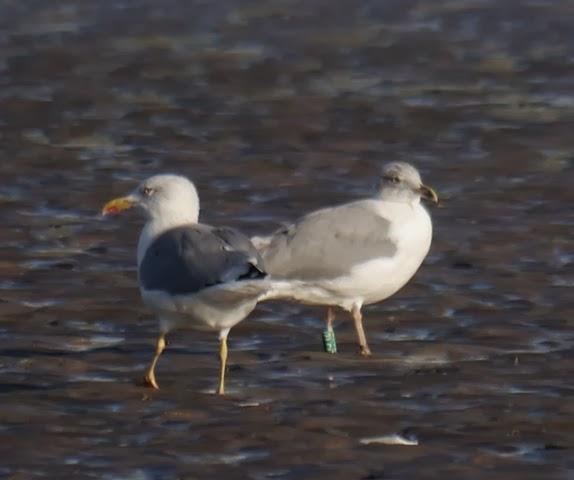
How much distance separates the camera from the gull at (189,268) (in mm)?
9312

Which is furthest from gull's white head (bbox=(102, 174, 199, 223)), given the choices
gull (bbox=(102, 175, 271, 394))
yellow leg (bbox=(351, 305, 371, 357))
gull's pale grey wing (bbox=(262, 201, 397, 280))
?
yellow leg (bbox=(351, 305, 371, 357))

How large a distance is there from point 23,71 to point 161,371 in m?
9.77

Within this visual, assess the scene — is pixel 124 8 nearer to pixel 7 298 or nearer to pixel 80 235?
pixel 80 235

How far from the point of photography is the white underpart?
1066 cm

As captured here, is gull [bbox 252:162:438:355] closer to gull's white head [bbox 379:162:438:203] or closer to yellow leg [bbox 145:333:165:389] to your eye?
gull's white head [bbox 379:162:438:203]

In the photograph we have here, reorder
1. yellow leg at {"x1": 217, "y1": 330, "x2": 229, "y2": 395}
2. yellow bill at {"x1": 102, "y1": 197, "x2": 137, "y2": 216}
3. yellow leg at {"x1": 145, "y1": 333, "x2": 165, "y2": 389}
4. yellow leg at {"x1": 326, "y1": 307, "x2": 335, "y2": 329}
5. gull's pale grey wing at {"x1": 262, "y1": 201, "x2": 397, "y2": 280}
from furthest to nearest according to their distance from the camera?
yellow leg at {"x1": 326, "y1": 307, "x2": 335, "y2": 329}, gull's pale grey wing at {"x1": 262, "y1": 201, "x2": 397, "y2": 280}, yellow bill at {"x1": 102, "y1": 197, "x2": 137, "y2": 216}, yellow leg at {"x1": 145, "y1": 333, "x2": 165, "y2": 389}, yellow leg at {"x1": 217, "y1": 330, "x2": 229, "y2": 395}

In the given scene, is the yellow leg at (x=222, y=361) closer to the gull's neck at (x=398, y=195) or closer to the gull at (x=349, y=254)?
the gull at (x=349, y=254)

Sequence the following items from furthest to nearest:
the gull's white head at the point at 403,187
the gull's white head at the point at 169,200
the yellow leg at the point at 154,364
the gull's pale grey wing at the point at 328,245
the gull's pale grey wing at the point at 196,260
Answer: the gull's white head at the point at 403,187 → the gull's pale grey wing at the point at 328,245 → the gull's white head at the point at 169,200 → the yellow leg at the point at 154,364 → the gull's pale grey wing at the point at 196,260

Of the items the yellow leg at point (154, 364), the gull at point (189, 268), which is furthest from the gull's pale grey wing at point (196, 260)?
the yellow leg at point (154, 364)

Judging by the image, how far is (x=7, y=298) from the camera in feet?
38.7

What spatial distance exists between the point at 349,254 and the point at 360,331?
1.39ft

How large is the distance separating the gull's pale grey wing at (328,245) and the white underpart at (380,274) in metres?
0.04

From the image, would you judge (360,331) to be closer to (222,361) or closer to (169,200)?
(222,361)

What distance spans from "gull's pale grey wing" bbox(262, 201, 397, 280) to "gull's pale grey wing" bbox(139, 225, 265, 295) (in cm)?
81
